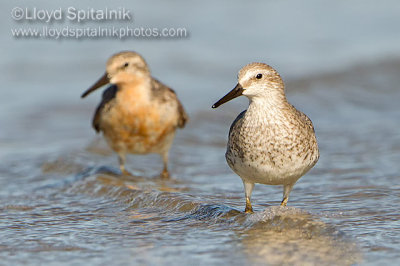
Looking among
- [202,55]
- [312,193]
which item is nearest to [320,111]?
[202,55]

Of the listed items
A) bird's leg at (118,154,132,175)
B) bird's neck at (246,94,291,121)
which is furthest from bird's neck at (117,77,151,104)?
bird's neck at (246,94,291,121)

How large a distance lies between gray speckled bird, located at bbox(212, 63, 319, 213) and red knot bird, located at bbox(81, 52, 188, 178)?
2972 mm

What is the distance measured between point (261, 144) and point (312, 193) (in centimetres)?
201

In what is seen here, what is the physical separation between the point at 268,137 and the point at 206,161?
4412mm

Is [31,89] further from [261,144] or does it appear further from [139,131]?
[261,144]

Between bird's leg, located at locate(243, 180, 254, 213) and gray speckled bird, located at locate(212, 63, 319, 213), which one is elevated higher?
gray speckled bird, located at locate(212, 63, 319, 213)

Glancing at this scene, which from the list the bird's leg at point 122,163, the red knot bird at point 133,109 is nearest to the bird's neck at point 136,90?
the red knot bird at point 133,109

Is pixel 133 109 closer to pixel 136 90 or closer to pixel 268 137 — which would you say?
pixel 136 90

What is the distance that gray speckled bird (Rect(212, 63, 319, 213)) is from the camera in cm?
671

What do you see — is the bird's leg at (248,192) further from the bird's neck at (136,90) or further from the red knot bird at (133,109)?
the bird's neck at (136,90)

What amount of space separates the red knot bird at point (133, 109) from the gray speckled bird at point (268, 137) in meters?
2.97

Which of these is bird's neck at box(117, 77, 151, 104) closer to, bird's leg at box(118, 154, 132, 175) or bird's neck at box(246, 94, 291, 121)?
bird's leg at box(118, 154, 132, 175)

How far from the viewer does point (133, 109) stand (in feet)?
32.3

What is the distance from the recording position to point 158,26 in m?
20.2
